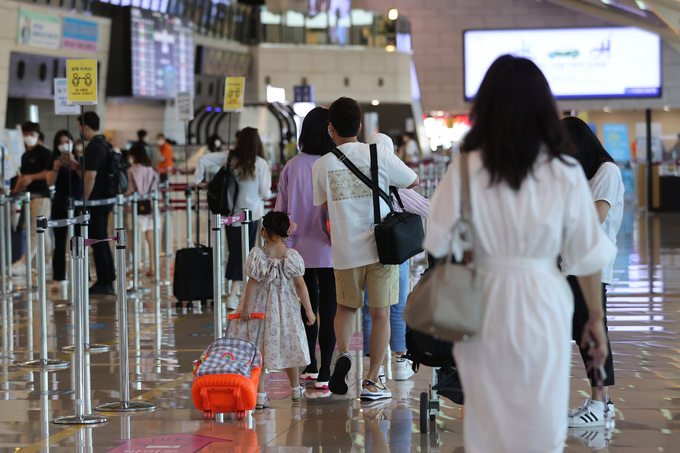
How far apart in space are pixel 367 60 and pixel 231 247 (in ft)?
68.6

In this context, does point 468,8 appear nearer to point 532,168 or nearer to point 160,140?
point 160,140

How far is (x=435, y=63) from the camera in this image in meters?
32.8

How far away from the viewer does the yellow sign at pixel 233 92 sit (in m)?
10.2

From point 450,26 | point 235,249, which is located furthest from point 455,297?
point 450,26

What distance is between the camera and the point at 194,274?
8.30m

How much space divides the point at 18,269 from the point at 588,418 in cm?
949

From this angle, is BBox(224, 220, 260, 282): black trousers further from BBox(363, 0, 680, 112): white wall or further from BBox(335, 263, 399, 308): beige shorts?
BBox(363, 0, 680, 112): white wall

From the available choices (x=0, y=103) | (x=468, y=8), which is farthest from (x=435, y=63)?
(x=0, y=103)

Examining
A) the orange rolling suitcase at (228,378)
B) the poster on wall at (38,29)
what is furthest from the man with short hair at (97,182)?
the poster on wall at (38,29)

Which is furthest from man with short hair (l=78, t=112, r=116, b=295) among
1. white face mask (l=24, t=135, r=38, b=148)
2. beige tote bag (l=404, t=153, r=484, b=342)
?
beige tote bag (l=404, t=153, r=484, b=342)

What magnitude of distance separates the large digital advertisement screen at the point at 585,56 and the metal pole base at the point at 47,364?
86.3 ft

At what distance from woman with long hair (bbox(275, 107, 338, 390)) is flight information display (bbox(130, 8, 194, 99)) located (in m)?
16.0

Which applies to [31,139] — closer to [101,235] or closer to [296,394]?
[101,235]

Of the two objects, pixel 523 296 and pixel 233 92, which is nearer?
pixel 523 296
